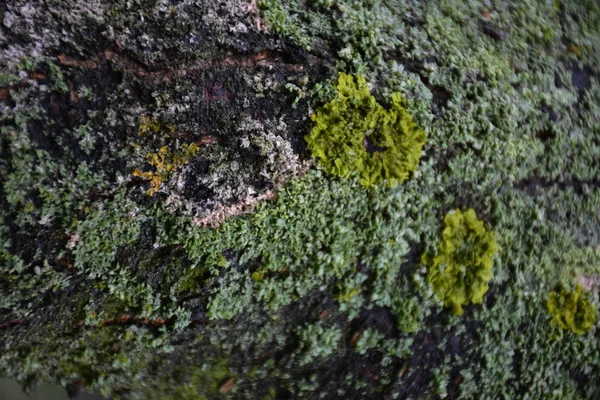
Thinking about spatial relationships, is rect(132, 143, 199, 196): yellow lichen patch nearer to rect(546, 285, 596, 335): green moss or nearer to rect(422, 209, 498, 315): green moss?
rect(422, 209, 498, 315): green moss

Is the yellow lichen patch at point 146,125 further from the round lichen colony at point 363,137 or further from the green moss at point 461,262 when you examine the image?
the green moss at point 461,262

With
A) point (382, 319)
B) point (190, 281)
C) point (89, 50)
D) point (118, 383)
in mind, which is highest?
point (89, 50)

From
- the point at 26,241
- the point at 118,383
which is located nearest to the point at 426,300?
the point at 118,383

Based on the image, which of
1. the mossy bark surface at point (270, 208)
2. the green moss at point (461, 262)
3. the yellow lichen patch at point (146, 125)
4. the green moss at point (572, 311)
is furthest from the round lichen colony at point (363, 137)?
the green moss at point (572, 311)

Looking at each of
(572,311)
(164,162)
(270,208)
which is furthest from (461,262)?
(164,162)

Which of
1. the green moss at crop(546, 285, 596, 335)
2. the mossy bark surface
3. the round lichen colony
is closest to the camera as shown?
the mossy bark surface

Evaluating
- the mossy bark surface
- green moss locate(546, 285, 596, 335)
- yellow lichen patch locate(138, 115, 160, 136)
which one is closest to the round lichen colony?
the mossy bark surface

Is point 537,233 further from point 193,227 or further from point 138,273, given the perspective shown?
point 138,273
